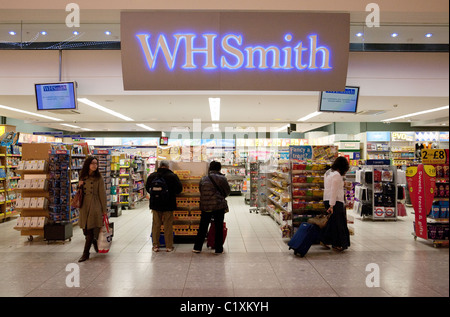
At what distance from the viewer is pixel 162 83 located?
287 centimetres

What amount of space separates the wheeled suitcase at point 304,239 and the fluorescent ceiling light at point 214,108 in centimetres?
453

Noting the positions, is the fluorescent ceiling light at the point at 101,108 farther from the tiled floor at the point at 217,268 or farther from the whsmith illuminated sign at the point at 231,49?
the whsmith illuminated sign at the point at 231,49

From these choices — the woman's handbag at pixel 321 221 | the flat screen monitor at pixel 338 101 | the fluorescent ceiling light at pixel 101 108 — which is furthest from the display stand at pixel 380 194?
the fluorescent ceiling light at pixel 101 108

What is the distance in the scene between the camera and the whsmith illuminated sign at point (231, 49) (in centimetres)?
281

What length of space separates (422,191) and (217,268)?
4505 mm

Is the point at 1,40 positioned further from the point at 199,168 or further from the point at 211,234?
the point at 211,234

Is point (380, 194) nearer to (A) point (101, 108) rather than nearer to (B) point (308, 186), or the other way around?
(B) point (308, 186)

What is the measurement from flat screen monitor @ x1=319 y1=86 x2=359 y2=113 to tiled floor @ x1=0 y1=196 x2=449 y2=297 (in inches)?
111

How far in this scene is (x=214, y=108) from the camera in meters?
10.2

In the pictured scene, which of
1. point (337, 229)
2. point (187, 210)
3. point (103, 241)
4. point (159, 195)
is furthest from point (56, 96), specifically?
point (337, 229)

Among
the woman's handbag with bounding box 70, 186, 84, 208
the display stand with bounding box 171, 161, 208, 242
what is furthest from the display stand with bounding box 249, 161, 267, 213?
the woman's handbag with bounding box 70, 186, 84, 208

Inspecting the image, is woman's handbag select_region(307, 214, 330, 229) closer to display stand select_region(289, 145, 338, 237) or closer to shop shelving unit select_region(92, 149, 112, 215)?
display stand select_region(289, 145, 338, 237)

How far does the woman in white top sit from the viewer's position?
5836 mm
